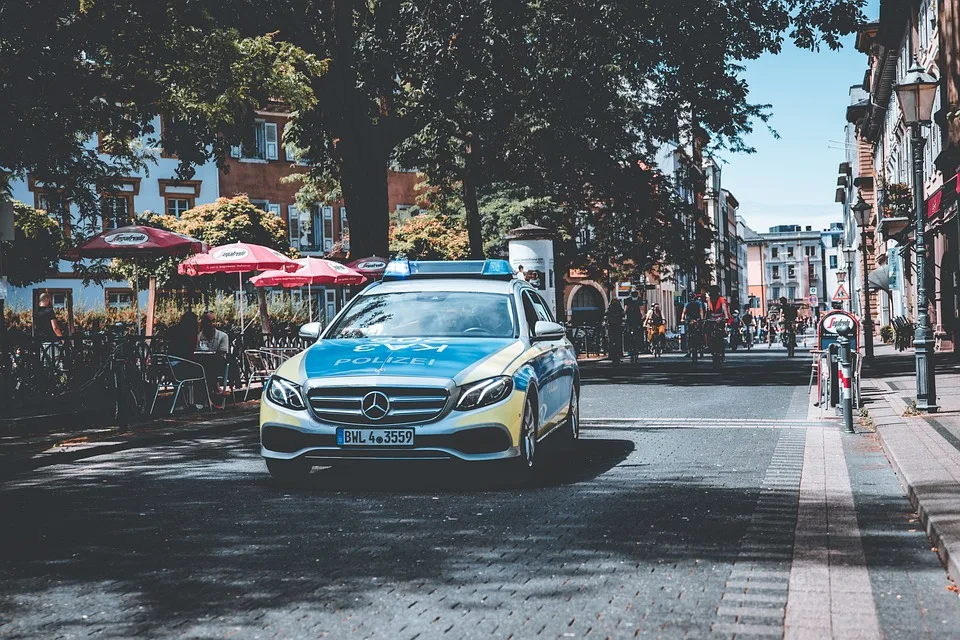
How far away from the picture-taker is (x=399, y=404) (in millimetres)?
9406

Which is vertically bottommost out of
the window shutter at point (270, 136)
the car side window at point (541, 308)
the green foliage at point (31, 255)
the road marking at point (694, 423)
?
the road marking at point (694, 423)

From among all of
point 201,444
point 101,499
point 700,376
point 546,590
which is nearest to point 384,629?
point 546,590

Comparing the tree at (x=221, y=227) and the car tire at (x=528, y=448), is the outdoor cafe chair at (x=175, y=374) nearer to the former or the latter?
the car tire at (x=528, y=448)

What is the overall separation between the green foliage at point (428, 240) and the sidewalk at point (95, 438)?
3621cm

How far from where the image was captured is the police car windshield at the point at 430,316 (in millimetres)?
10773

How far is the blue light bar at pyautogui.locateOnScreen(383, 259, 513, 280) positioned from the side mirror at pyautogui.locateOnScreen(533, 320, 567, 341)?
92 centimetres

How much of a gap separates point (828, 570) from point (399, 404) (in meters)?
3.78

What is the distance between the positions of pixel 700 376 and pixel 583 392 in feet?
18.9

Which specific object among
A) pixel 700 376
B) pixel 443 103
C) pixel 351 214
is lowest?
pixel 700 376

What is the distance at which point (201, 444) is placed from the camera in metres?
14.1

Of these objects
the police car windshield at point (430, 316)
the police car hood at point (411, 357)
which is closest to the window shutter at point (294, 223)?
the police car windshield at point (430, 316)

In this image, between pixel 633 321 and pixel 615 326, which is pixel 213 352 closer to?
pixel 615 326

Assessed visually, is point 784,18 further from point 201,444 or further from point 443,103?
point 201,444

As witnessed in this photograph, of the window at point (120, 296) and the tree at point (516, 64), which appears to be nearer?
the tree at point (516, 64)
